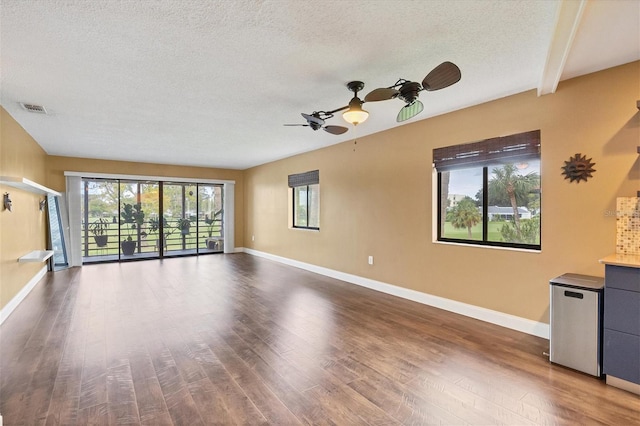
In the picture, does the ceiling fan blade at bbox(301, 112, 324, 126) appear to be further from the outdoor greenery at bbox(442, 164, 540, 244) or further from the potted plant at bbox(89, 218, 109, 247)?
the potted plant at bbox(89, 218, 109, 247)

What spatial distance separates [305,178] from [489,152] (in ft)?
12.7

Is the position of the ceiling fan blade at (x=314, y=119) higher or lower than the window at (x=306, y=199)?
higher

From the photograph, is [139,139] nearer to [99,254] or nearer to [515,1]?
[99,254]

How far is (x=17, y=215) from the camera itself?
14.4 ft

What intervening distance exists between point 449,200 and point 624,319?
7.14ft

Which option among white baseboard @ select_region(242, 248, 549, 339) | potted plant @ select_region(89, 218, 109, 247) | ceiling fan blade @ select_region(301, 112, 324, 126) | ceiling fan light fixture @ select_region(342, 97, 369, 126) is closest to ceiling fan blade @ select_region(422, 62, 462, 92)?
ceiling fan light fixture @ select_region(342, 97, 369, 126)

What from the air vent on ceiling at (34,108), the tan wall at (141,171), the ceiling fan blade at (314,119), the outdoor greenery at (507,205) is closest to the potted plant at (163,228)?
the tan wall at (141,171)

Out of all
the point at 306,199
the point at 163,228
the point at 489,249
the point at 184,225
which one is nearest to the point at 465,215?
the point at 489,249

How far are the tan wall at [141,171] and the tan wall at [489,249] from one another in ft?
12.5

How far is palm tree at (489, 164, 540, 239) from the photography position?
11.0 feet

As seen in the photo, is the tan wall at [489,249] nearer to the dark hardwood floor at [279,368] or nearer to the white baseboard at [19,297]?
the dark hardwood floor at [279,368]

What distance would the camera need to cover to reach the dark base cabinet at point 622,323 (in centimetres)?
218

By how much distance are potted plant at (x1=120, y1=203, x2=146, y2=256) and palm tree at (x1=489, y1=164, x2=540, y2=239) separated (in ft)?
27.1

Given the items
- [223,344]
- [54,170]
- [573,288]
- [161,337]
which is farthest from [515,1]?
[54,170]
